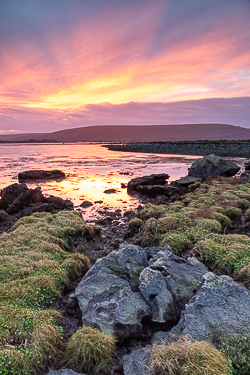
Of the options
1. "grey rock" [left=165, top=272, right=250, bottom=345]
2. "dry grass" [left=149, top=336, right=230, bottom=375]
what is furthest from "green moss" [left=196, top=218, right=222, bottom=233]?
"dry grass" [left=149, top=336, right=230, bottom=375]

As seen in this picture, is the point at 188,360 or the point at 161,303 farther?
the point at 161,303

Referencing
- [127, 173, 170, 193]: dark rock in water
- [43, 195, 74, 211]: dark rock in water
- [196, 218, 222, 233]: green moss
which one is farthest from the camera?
[127, 173, 170, 193]: dark rock in water

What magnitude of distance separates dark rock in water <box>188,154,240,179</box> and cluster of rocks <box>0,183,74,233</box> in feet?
51.3

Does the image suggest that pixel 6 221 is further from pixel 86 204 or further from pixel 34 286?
pixel 34 286

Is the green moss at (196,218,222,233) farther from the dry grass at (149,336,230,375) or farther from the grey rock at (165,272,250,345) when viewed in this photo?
the dry grass at (149,336,230,375)

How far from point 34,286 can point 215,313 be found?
4350 mm

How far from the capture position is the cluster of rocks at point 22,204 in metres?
14.8

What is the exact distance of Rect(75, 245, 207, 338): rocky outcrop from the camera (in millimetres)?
5180

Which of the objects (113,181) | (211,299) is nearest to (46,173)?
(113,181)

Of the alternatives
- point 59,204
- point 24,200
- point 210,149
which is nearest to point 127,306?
point 59,204

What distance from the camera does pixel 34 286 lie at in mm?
6359

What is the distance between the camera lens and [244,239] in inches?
335

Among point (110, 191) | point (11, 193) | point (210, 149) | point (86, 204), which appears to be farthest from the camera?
point (210, 149)

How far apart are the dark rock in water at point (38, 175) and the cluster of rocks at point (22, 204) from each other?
10304 mm
